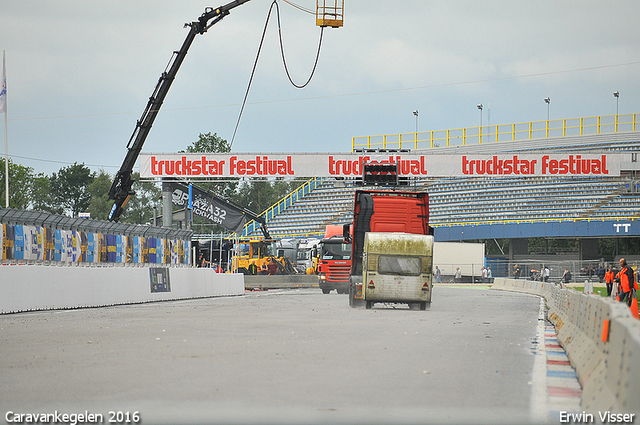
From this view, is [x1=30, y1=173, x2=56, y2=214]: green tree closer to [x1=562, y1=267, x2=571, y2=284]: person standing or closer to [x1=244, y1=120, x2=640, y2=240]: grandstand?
[x1=244, y1=120, x2=640, y2=240]: grandstand

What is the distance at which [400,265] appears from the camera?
2361 cm

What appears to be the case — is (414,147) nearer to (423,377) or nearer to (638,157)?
(638,157)

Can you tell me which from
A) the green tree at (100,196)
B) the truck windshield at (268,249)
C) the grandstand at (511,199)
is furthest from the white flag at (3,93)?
the green tree at (100,196)

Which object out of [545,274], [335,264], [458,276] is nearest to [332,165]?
[335,264]

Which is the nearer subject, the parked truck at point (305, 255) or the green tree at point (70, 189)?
the parked truck at point (305, 255)

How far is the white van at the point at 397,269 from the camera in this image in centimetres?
2353

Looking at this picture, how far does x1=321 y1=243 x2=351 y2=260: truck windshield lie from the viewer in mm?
40094

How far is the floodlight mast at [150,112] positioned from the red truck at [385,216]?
49.2 feet

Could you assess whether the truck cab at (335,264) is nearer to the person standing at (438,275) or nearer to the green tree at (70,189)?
the person standing at (438,275)

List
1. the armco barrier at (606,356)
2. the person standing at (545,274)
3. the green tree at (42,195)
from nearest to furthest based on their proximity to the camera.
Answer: the armco barrier at (606,356) → the person standing at (545,274) → the green tree at (42,195)

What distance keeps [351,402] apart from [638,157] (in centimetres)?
4494

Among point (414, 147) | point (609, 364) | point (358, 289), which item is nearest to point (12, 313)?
point (358, 289)

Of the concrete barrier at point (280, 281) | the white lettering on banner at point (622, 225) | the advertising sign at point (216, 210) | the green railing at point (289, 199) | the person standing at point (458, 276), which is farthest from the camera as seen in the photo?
the green railing at point (289, 199)

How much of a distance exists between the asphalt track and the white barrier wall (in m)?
3.87
